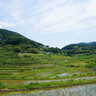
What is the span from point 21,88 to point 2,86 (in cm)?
273

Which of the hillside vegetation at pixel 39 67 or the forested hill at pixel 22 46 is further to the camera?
the forested hill at pixel 22 46

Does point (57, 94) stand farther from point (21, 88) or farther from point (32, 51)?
point (32, 51)

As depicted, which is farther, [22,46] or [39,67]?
[22,46]

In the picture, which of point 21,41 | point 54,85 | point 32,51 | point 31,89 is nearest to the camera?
point 31,89

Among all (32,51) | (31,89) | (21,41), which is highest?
(21,41)

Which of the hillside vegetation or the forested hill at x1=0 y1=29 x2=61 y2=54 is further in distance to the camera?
the forested hill at x1=0 y1=29 x2=61 y2=54

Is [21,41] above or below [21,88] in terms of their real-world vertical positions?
above

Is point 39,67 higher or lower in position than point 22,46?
lower

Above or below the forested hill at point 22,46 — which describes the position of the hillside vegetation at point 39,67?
below

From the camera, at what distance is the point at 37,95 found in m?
11.1

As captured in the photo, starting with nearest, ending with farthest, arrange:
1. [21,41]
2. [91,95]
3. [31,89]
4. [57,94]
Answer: [91,95] → [57,94] → [31,89] → [21,41]

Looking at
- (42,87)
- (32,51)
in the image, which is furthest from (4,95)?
(32,51)

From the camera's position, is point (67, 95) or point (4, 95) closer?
point (67, 95)

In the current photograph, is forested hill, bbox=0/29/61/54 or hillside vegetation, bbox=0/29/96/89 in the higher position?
forested hill, bbox=0/29/61/54
